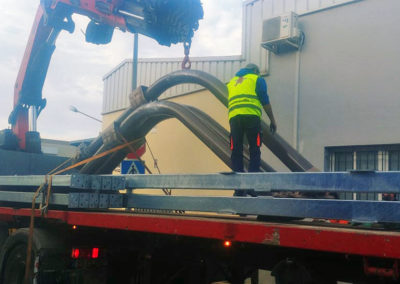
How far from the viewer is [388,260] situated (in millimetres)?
2559

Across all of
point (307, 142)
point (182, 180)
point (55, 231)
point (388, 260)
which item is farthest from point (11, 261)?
point (307, 142)

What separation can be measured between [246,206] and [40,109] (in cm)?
603

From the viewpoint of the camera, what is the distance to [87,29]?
765 centimetres

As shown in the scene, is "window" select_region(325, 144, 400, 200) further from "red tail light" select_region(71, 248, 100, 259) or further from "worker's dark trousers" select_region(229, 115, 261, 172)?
"red tail light" select_region(71, 248, 100, 259)

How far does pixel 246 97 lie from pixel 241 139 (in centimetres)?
44

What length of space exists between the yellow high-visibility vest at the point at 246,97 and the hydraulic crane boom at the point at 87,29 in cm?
169

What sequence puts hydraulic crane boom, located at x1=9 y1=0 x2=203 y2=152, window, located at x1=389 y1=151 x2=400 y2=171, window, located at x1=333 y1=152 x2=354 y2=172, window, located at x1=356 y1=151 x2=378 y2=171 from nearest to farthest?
hydraulic crane boom, located at x1=9 y1=0 x2=203 y2=152
window, located at x1=389 y1=151 x2=400 y2=171
window, located at x1=356 y1=151 x2=378 y2=171
window, located at x1=333 y1=152 x2=354 y2=172

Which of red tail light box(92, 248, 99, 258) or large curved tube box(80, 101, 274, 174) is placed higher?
large curved tube box(80, 101, 274, 174)

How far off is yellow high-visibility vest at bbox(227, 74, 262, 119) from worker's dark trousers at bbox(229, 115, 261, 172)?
0.06 metres

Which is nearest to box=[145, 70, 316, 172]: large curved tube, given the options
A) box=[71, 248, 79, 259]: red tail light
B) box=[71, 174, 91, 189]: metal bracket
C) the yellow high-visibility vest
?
the yellow high-visibility vest

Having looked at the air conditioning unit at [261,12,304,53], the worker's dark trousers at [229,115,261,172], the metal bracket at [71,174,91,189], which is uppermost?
the air conditioning unit at [261,12,304,53]

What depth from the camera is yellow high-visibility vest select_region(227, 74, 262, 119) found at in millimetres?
4789

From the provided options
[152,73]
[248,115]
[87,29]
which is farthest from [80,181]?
[152,73]

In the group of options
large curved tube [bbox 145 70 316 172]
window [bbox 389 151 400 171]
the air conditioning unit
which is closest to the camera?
large curved tube [bbox 145 70 316 172]
